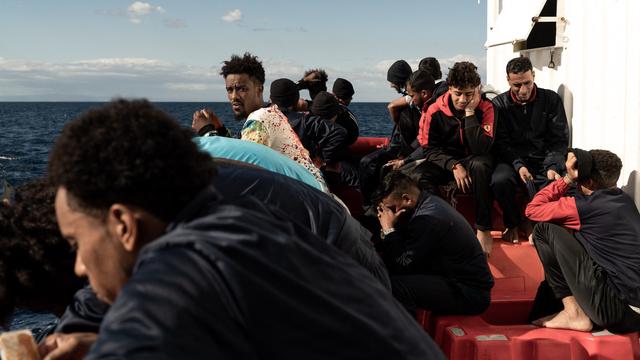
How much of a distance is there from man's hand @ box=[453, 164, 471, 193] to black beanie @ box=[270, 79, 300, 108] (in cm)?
170

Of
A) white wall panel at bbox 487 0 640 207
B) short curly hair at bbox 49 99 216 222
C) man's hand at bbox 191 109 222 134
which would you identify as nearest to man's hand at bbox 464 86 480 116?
white wall panel at bbox 487 0 640 207

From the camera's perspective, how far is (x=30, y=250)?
8.51ft

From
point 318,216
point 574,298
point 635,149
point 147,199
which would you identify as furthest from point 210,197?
point 635,149

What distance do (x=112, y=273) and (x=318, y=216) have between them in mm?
1012

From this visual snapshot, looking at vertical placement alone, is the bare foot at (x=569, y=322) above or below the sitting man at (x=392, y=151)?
below

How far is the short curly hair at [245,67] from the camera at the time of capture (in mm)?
5012

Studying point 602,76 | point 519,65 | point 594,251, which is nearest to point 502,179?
point 519,65

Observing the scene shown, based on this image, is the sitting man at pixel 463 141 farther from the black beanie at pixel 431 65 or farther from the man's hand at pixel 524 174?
the black beanie at pixel 431 65

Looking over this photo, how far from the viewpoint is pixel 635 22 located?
15.9 feet

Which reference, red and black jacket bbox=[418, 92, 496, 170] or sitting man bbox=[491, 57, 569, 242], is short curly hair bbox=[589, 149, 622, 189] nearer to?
sitting man bbox=[491, 57, 569, 242]

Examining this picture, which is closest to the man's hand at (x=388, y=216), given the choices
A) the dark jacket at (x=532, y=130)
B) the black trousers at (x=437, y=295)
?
the black trousers at (x=437, y=295)

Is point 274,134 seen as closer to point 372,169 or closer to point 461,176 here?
point 461,176

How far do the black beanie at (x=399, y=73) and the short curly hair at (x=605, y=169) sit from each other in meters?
3.29

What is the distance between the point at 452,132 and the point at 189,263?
484cm
